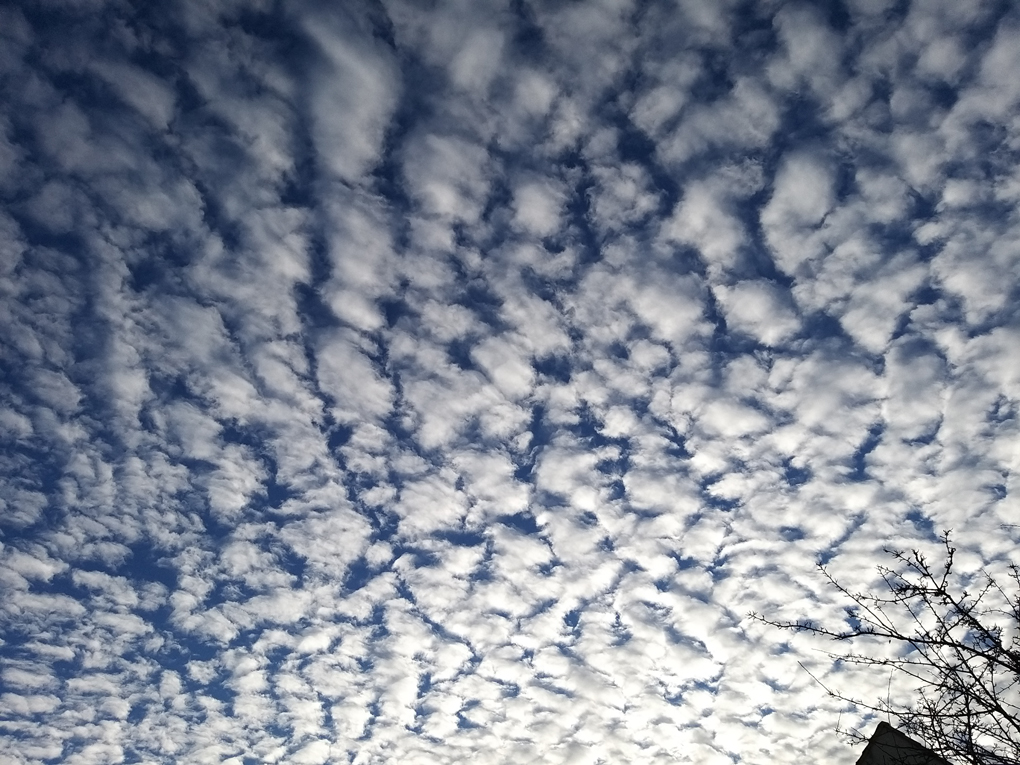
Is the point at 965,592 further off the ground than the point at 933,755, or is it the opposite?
the point at 965,592

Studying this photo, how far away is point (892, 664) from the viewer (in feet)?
20.0

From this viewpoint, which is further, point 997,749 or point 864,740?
point 864,740

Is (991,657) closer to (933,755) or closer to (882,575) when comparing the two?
(882,575)

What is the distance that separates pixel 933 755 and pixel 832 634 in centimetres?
207

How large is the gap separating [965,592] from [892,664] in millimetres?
1015

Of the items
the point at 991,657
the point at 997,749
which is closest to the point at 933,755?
the point at 997,749

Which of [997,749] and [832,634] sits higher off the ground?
[832,634]

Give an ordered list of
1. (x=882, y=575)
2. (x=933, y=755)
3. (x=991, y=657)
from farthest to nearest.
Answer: (x=933, y=755) < (x=882, y=575) < (x=991, y=657)

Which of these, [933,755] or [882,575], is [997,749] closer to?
[933,755]

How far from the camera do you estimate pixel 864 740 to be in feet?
21.8

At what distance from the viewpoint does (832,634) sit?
656 cm

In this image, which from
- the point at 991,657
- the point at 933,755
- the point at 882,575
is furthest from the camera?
the point at 933,755

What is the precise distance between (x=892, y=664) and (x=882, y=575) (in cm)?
85

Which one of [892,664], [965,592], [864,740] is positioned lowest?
[864,740]
